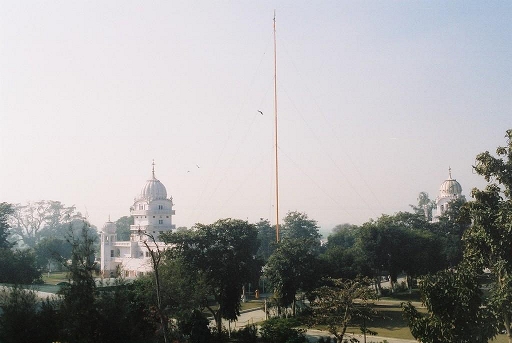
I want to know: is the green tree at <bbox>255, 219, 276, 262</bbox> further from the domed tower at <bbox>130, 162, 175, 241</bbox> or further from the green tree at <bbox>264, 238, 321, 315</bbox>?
the green tree at <bbox>264, 238, 321, 315</bbox>

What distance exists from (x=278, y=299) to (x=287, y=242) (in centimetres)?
415

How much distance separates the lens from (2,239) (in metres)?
53.7

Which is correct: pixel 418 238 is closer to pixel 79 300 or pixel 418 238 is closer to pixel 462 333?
pixel 462 333

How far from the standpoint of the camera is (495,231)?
16.9m

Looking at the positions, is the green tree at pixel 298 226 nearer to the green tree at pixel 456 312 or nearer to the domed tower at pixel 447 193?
the domed tower at pixel 447 193

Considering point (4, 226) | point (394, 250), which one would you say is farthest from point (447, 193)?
point (4, 226)

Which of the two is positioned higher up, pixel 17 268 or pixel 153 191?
pixel 153 191

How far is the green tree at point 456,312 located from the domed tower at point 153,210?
46061mm

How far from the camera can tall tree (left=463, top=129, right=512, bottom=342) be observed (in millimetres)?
16094

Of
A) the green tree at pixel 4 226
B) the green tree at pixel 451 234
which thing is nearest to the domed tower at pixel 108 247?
the green tree at pixel 4 226

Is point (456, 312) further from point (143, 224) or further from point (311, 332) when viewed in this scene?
point (143, 224)

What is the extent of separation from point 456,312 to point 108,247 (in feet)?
172

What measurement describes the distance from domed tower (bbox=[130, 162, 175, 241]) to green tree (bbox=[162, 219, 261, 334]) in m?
28.3

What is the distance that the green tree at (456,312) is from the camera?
16.2 metres
